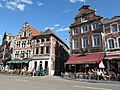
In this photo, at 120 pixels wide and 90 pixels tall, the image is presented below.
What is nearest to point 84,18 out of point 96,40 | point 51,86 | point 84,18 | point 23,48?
point 84,18

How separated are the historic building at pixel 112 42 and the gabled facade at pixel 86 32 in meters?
1.27

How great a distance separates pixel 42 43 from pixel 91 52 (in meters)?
14.5

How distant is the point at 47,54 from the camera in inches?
1534

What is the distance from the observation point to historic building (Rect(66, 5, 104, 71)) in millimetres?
29531

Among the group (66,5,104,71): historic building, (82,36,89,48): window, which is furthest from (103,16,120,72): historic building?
(82,36,89,48): window

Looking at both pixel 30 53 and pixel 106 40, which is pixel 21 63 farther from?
pixel 106 40

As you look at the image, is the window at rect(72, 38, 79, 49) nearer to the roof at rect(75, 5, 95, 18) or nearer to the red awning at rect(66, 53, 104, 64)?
the red awning at rect(66, 53, 104, 64)

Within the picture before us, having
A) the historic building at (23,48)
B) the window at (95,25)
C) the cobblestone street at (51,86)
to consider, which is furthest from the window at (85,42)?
the cobblestone street at (51,86)

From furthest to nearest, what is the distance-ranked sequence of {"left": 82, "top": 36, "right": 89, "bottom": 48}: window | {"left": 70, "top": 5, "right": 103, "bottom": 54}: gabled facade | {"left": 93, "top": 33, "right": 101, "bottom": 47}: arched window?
{"left": 82, "top": 36, "right": 89, "bottom": 48}: window, {"left": 70, "top": 5, "right": 103, "bottom": 54}: gabled facade, {"left": 93, "top": 33, "right": 101, "bottom": 47}: arched window

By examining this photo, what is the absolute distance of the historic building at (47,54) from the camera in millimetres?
38438

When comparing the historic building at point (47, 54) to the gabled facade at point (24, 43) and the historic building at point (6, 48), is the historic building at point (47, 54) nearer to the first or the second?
the gabled facade at point (24, 43)

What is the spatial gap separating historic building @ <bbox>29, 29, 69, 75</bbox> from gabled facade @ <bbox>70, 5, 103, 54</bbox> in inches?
275

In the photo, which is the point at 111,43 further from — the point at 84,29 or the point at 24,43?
the point at 24,43

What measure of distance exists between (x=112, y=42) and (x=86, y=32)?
584cm
